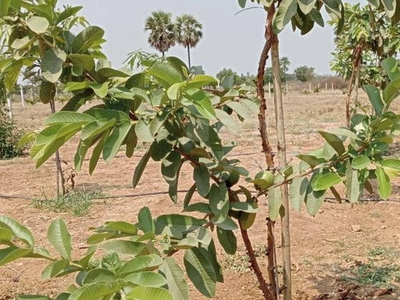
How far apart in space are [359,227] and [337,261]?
0.86 metres

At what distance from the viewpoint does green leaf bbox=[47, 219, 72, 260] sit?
920 mm

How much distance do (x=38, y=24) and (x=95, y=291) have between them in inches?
23.5

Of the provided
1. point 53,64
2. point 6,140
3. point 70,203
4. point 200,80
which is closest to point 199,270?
point 200,80

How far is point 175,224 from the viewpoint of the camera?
1.12 m

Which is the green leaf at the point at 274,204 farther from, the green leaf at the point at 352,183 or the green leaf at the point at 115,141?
the green leaf at the point at 115,141

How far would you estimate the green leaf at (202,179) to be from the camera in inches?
48.1

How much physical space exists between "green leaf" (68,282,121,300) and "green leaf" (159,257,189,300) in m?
0.20

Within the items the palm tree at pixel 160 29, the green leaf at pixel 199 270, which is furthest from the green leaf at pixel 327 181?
the palm tree at pixel 160 29

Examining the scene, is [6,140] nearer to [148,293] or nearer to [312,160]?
[312,160]

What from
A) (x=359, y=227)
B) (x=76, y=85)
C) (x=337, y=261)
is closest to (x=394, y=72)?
(x=76, y=85)

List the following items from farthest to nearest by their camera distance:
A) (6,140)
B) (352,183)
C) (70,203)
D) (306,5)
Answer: (6,140), (70,203), (306,5), (352,183)

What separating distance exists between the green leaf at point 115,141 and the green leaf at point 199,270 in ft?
0.95

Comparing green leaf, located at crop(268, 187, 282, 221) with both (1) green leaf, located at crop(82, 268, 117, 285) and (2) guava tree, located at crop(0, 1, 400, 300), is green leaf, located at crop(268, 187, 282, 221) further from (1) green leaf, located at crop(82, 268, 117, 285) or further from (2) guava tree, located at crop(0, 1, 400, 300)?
(1) green leaf, located at crop(82, 268, 117, 285)

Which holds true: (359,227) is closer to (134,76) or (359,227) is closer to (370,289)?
(370,289)
